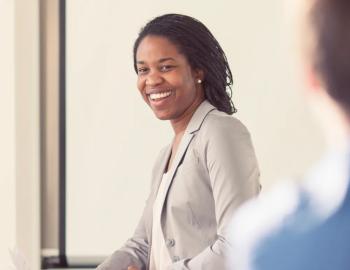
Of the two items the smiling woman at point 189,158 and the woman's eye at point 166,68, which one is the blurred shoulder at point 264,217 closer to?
the smiling woman at point 189,158

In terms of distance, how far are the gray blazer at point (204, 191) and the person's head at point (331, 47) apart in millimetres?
673

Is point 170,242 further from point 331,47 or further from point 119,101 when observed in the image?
point 119,101

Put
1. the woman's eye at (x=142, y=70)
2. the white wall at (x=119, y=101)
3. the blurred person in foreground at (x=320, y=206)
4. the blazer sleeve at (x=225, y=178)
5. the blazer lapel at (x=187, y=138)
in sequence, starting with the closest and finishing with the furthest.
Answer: the blurred person in foreground at (x=320, y=206), the blazer sleeve at (x=225, y=178), the blazer lapel at (x=187, y=138), the woman's eye at (x=142, y=70), the white wall at (x=119, y=101)

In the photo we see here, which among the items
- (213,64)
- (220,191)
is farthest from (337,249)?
(213,64)

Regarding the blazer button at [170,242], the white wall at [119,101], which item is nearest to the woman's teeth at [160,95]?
the blazer button at [170,242]

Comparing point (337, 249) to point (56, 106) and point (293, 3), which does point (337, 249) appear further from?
point (56, 106)

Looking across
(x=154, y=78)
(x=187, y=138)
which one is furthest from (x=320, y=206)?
(x=154, y=78)

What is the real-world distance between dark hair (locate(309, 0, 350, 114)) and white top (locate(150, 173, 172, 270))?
2.57 feet

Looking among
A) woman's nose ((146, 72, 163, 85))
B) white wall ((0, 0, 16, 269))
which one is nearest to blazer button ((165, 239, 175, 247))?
woman's nose ((146, 72, 163, 85))

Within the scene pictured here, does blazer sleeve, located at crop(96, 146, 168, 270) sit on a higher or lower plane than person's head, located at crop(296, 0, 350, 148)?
lower

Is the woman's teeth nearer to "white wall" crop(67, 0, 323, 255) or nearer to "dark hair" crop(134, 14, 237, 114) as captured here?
"dark hair" crop(134, 14, 237, 114)

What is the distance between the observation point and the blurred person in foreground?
38cm

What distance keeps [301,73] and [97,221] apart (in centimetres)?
169

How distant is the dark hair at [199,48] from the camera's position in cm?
125
